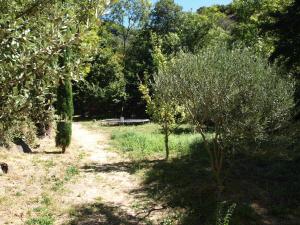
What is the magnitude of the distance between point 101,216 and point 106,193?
6.20 feet

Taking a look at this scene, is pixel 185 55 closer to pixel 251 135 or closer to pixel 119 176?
pixel 251 135

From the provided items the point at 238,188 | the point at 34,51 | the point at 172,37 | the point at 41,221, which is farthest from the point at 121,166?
the point at 172,37

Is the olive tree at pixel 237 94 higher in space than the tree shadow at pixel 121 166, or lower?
higher

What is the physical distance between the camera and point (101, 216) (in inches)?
400

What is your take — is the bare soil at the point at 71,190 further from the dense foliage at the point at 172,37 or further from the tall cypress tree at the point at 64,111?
the dense foliage at the point at 172,37

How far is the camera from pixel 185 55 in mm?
10758

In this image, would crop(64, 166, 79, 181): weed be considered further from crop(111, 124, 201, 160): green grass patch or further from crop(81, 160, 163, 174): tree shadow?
crop(111, 124, 201, 160): green grass patch

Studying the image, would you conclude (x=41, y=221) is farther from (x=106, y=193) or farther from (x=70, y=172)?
(x=70, y=172)

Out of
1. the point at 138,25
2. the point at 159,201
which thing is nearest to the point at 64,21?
the point at 159,201

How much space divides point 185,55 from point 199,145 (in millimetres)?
8552

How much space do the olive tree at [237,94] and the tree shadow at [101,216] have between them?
3.23m

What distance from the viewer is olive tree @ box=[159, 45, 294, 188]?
29.7ft

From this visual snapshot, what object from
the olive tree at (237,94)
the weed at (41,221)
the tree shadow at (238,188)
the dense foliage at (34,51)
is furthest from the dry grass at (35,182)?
the dense foliage at (34,51)

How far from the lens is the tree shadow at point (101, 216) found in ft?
31.9
